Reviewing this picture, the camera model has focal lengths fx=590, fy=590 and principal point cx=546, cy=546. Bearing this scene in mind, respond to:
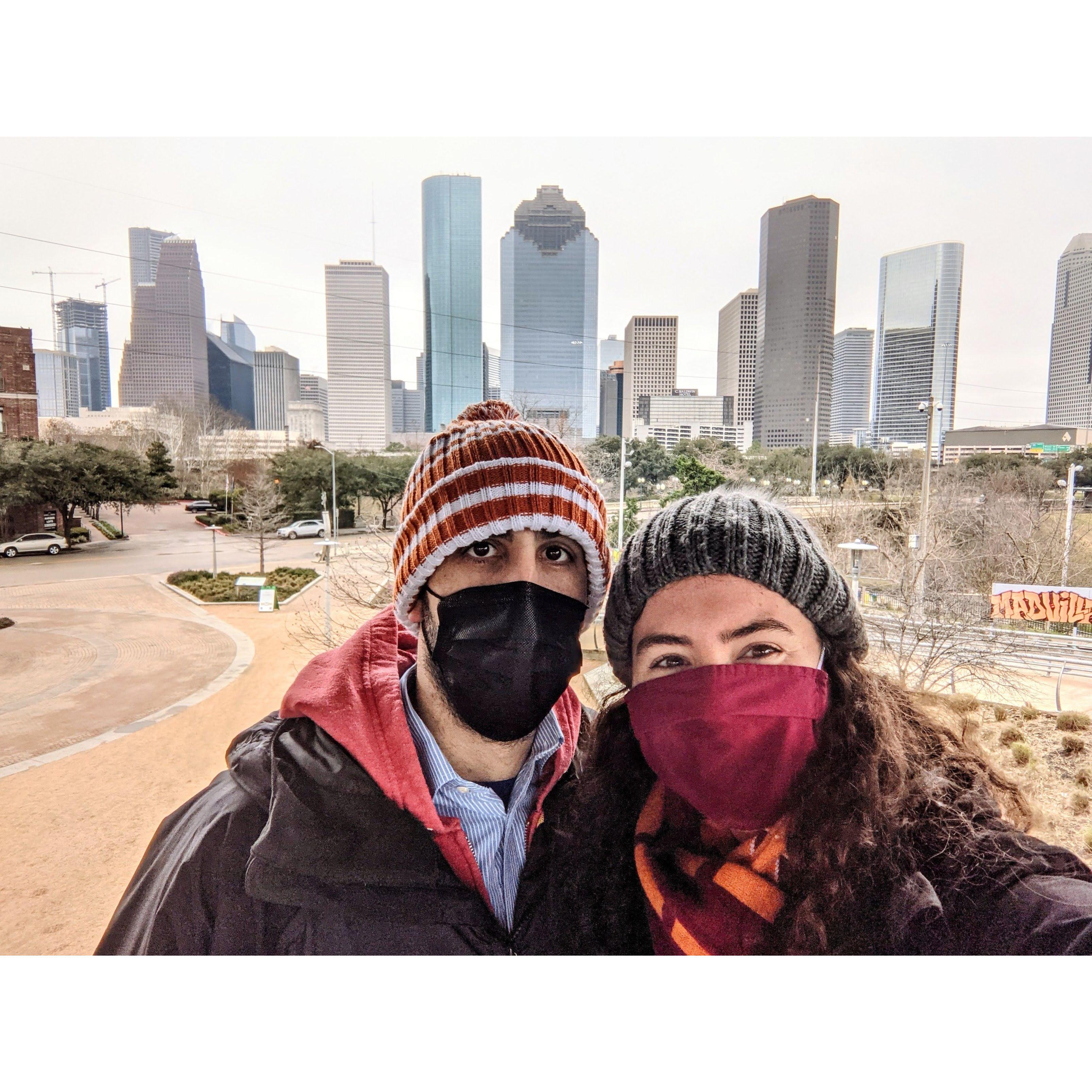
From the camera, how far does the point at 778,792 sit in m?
1.33

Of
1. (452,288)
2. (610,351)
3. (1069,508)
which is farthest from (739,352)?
(1069,508)

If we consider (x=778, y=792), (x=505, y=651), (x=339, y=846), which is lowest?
(x=339, y=846)

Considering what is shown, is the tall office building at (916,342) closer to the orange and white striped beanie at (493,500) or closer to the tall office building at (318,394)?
the orange and white striped beanie at (493,500)

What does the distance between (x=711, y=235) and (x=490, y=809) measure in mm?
1748

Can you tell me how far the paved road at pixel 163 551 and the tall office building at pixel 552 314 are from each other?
922 mm

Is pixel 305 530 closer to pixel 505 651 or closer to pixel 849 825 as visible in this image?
pixel 505 651

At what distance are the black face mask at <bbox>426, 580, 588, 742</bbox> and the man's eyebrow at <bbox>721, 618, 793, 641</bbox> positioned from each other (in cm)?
33

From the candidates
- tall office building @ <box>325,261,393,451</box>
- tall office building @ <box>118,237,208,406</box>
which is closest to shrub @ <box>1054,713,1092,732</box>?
tall office building @ <box>325,261,393,451</box>

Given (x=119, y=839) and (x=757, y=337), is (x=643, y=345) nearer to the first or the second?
(x=757, y=337)

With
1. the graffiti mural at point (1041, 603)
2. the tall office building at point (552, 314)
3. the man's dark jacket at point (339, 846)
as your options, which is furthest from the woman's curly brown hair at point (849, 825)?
the tall office building at point (552, 314)

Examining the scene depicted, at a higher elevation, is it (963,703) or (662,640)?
(662,640)

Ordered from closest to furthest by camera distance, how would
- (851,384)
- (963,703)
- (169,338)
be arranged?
(963,703)
(169,338)
(851,384)

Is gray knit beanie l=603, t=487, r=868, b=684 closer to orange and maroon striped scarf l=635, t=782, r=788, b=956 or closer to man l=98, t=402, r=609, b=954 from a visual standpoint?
man l=98, t=402, r=609, b=954
